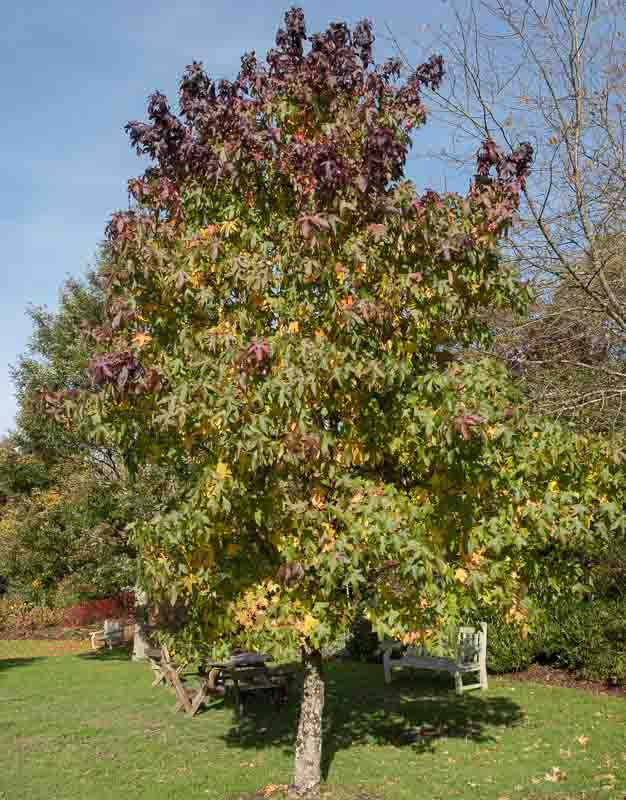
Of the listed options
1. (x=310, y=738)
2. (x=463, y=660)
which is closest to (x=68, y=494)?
(x=463, y=660)

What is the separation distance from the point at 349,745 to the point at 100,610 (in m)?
16.4

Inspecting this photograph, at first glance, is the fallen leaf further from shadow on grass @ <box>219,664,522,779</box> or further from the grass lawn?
shadow on grass @ <box>219,664,522,779</box>

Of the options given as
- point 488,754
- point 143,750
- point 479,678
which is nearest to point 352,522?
point 488,754

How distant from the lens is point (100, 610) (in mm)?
22672

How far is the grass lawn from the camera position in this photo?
21.2ft

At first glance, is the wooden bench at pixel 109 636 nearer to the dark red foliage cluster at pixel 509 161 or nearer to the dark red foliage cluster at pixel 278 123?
the dark red foliage cluster at pixel 278 123

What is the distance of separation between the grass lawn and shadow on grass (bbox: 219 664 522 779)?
0.02 metres

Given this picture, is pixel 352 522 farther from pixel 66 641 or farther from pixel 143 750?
pixel 66 641

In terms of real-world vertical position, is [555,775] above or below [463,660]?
below

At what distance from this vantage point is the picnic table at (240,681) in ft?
31.6

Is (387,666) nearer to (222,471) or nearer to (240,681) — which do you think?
(240,681)

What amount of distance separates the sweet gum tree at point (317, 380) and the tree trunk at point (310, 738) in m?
0.02

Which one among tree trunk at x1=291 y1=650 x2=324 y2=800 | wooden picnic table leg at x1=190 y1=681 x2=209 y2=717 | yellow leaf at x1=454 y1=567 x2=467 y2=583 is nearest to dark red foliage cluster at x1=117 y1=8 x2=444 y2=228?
yellow leaf at x1=454 y1=567 x2=467 y2=583

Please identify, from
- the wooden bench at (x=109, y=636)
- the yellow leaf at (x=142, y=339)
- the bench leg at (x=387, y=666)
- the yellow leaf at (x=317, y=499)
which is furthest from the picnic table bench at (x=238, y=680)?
the wooden bench at (x=109, y=636)
